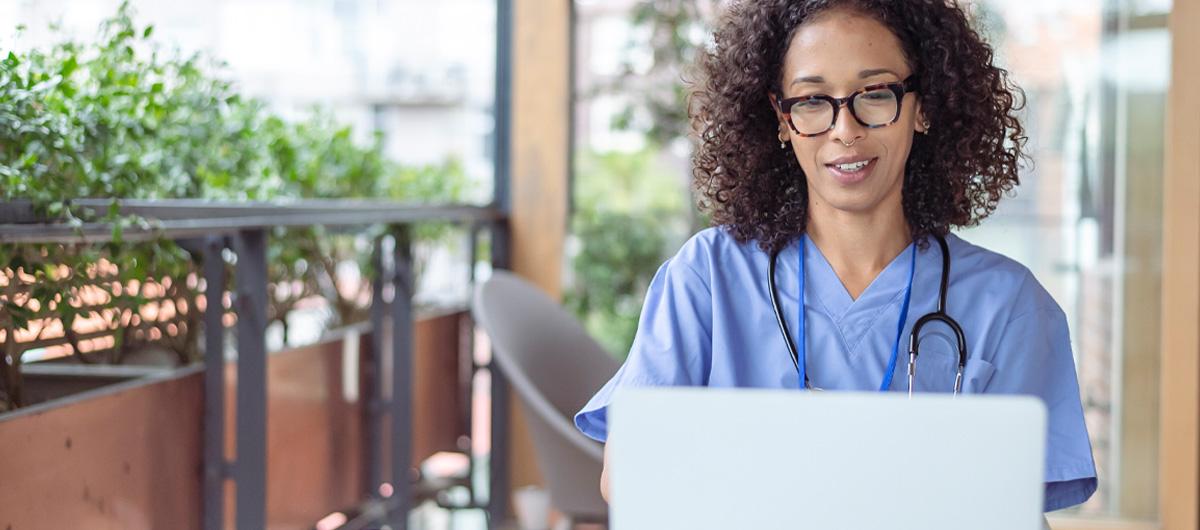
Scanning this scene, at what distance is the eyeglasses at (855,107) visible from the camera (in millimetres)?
1291

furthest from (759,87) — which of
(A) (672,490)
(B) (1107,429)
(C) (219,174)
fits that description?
(B) (1107,429)

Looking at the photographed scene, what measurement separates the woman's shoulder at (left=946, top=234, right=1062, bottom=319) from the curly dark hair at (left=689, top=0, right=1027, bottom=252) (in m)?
0.05

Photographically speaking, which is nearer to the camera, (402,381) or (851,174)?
(851,174)

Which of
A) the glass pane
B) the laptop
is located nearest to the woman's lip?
the laptop

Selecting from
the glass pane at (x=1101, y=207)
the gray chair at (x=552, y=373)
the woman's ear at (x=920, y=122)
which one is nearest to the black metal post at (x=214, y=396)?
the gray chair at (x=552, y=373)

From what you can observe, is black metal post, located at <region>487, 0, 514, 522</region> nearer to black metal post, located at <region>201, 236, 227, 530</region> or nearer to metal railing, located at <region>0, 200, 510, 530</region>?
metal railing, located at <region>0, 200, 510, 530</region>

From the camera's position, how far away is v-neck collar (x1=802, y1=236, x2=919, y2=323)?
134 cm

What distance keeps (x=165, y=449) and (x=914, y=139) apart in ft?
3.57

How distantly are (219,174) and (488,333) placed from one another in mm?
560

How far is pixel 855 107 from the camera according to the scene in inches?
50.9

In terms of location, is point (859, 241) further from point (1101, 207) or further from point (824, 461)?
point (1101, 207)

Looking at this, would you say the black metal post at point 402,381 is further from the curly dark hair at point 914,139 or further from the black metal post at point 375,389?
the curly dark hair at point 914,139

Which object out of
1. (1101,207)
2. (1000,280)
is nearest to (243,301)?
(1000,280)

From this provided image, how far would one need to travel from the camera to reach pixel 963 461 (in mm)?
837
